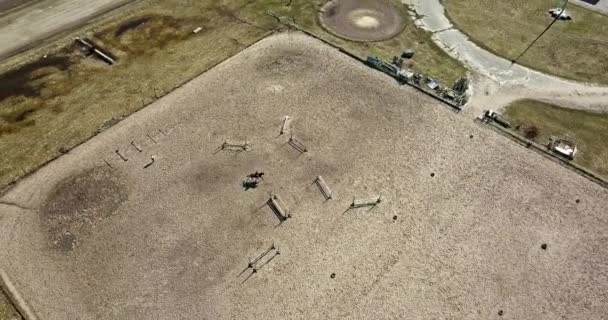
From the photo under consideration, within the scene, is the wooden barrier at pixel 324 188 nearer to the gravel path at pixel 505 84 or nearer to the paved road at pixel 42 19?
the gravel path at pixel 505 84

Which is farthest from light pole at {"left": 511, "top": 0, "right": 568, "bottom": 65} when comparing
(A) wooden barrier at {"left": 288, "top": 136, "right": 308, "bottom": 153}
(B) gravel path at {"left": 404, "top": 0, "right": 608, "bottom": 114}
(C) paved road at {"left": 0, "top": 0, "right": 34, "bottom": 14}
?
(C) paved road at {"left": 0, "top": 0, "right": 34, "bottom": 14}

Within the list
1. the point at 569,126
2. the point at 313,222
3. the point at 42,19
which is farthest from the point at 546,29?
the point at 42,19

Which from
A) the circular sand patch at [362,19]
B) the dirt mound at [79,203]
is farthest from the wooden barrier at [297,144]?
the circular sand patch at [362,19]

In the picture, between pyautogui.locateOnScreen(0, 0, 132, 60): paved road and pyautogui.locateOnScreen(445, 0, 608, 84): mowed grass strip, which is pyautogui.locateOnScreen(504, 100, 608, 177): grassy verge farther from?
pyautogui.locateOnScreen(0, 0, 132, 60): paved road

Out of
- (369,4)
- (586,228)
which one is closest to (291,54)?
(369,4)

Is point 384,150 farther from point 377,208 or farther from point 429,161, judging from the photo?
point 377,208

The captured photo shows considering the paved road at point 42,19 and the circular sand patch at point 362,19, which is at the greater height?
the circular sand patch at point 362,19
